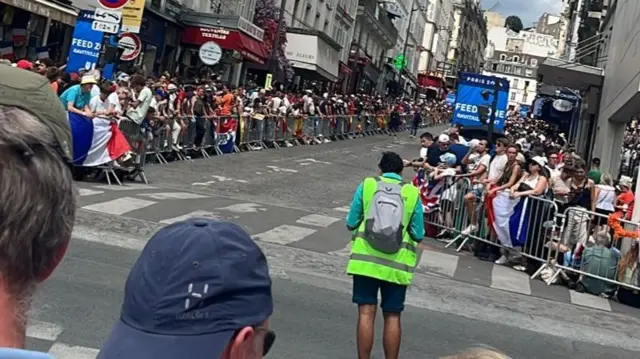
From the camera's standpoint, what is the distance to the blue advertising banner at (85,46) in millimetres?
18281

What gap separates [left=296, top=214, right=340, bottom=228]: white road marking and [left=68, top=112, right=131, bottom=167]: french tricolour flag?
3348mm

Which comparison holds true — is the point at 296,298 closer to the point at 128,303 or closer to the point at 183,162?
the point at 128,303

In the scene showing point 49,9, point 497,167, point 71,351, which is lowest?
point 71,351

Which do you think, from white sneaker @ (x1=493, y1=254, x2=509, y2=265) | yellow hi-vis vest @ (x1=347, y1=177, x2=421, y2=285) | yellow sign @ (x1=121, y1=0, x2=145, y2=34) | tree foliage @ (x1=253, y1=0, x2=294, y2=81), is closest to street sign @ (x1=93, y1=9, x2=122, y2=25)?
yellow sign @ (x1=121, y1=0, x2=145, y2=34)

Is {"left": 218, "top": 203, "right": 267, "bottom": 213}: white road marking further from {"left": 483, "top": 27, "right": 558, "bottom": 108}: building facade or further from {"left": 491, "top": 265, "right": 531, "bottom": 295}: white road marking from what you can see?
{"left": 483, "top": 27, "right": 558, "bottom": 108}: building facade

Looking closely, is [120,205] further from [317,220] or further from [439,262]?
[439,262]

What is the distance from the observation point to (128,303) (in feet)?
6.72

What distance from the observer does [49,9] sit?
22.8m

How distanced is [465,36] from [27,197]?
156m

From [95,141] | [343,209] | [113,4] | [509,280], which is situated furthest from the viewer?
[113,4]

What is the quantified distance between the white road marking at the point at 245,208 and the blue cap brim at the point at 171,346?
11996 mm

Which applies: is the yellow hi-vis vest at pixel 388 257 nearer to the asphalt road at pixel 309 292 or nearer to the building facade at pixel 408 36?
the asphalt road at pixel 309 292

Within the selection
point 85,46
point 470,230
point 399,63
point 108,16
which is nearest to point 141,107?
point 108,16

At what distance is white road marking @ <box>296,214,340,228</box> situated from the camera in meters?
14.1
